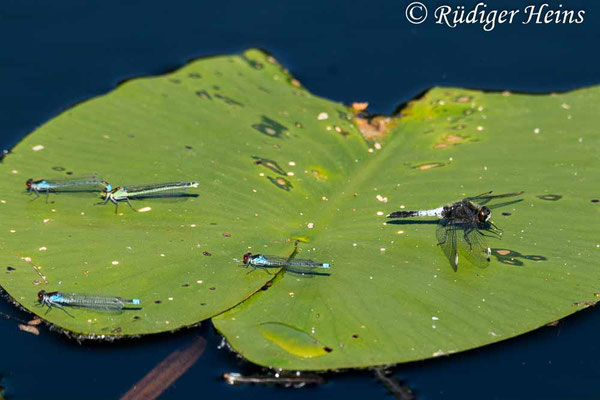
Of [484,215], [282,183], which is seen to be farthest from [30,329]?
[484,215]

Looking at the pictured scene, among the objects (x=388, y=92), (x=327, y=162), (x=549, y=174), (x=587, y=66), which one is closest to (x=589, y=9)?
(x=587, y=66)

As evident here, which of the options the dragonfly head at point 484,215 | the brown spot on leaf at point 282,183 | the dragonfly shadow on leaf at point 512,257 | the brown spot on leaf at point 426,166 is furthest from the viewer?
the brown spot on leaf at point 426,166

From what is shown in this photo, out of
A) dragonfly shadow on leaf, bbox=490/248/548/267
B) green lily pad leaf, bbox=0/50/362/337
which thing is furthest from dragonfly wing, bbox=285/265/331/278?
dragonfly shadow on leaf, bbox=490/248/548/267

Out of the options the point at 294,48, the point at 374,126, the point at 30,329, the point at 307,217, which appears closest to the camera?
the point at 30,329

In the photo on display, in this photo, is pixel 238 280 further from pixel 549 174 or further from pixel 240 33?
pixel 240 33

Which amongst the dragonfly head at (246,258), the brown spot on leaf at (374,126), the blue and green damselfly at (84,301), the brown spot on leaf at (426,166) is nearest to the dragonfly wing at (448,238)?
the brown spot on leaf at (426,166)

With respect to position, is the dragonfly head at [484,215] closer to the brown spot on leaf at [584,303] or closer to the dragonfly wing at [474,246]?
the dragonfly wing at [474,246]

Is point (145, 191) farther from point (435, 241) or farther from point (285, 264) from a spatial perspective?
point (435, 241)
